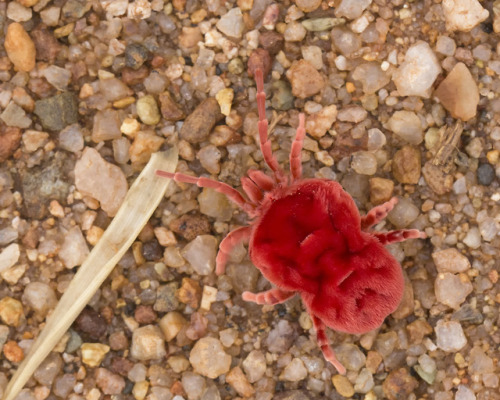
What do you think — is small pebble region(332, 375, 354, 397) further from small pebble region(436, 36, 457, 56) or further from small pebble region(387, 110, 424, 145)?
small pebble region(436, 36, 457, 56)

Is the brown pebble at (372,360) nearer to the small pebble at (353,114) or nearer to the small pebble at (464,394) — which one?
the small pebble at (464,394)

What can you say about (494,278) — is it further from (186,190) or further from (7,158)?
(7,158)

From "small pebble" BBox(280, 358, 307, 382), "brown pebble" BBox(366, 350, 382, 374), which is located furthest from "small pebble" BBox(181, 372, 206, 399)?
"brown pebble" BBox(366, 350, 382, 374)

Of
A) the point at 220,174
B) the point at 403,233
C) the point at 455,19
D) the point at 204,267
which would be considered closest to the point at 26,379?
the point at 204,267

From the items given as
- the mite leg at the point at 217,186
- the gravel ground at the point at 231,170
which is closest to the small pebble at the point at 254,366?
the gravel ground at the point at 231,170

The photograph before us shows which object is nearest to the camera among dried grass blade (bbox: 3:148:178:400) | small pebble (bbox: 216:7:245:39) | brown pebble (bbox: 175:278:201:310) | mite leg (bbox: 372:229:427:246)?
mite leg (bbox: 372:229:427:246)

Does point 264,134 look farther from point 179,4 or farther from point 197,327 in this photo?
point 197,327
